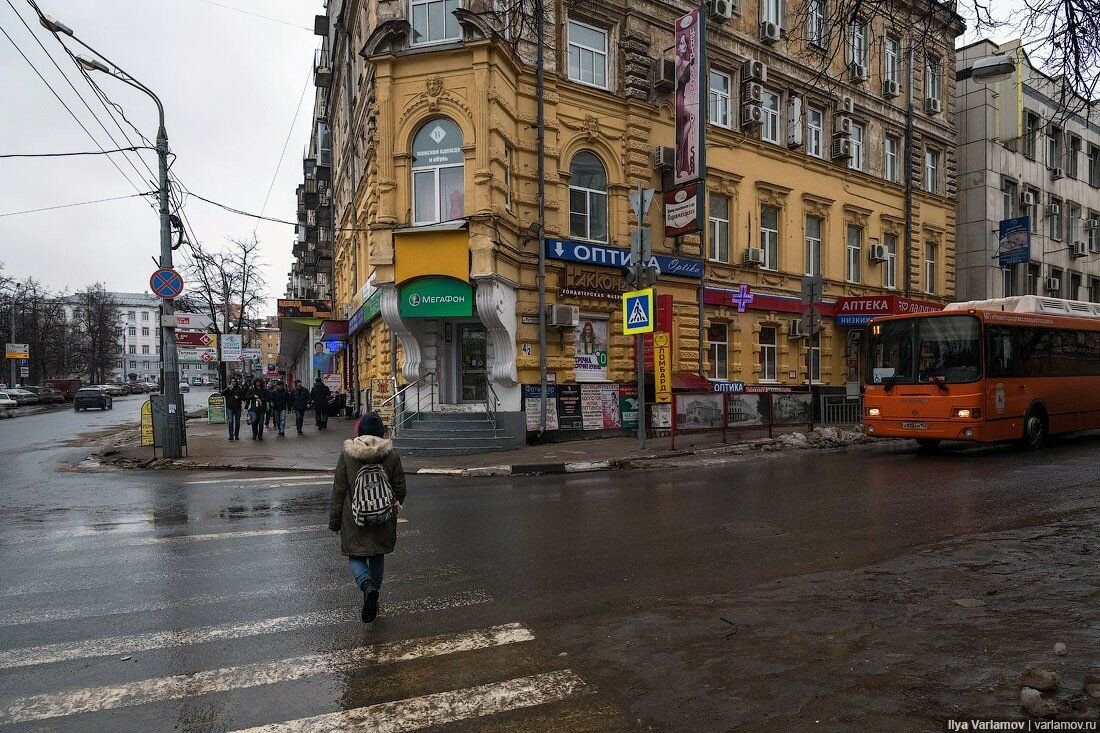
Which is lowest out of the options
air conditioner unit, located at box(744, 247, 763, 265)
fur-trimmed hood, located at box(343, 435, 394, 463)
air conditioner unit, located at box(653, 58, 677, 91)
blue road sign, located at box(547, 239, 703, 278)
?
fur-trimmed hood, located at box(343, 435, 394, 463)

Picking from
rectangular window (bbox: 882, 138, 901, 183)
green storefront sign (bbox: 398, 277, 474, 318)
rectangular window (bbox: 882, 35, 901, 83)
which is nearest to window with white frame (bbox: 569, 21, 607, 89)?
green storefront sign (bbox: 398, 277, 474, 318)

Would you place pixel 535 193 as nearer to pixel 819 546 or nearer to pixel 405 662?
pixel 819 546

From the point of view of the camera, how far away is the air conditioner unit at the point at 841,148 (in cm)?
2455

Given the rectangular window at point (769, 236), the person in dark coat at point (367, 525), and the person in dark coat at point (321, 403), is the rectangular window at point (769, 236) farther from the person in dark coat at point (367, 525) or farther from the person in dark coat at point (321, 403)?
the person in dark coat at point (367, 525)

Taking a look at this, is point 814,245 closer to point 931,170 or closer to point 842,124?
point 842,124

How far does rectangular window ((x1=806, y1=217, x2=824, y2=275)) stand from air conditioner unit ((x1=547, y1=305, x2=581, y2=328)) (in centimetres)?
1113

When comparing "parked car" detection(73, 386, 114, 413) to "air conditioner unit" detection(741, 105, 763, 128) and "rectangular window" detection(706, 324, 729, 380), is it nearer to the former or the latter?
"rectangular window" detection(706, 324, 729, 380)

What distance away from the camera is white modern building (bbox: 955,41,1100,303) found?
29.8 m

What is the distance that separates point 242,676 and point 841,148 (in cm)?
2573

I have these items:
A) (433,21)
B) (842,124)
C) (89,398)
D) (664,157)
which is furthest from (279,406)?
(89,398)

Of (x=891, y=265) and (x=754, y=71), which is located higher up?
(x=754, y=71)

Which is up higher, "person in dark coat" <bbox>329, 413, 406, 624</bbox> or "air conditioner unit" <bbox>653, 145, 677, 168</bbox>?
Answer: "air conditioner unit" <bbox>653, 145, 677, 168</bbox>

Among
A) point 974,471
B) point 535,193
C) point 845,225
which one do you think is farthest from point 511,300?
point 845,225

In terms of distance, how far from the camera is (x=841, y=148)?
24.6 metres
